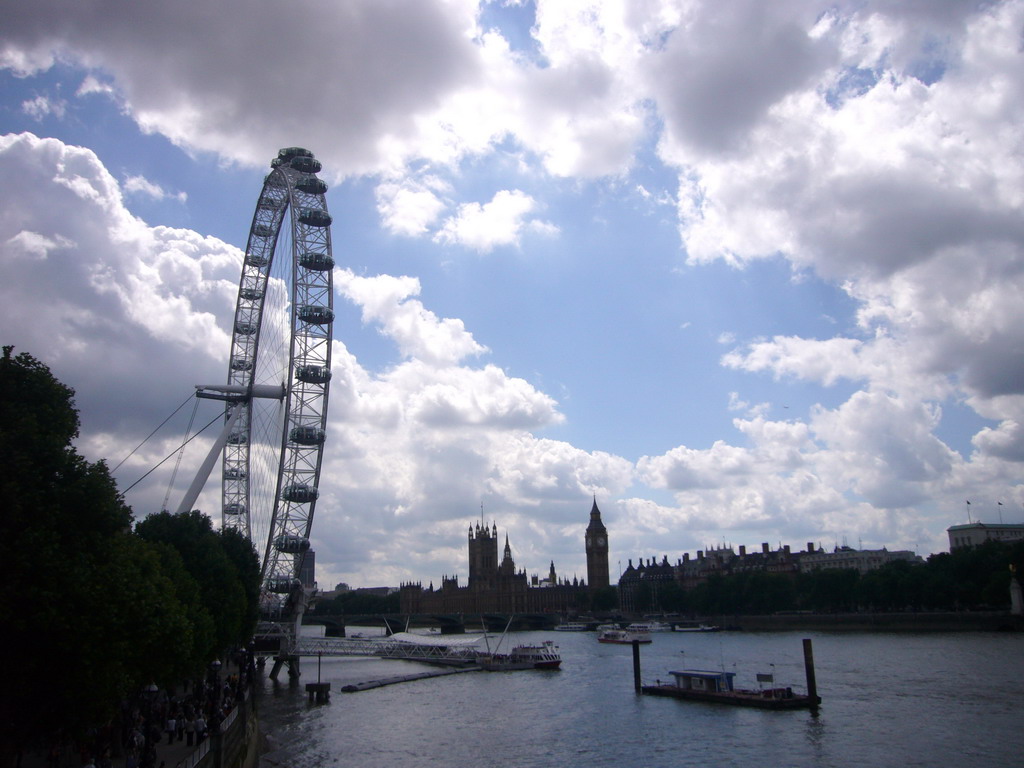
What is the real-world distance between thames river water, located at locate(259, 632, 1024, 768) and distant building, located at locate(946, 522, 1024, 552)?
119056 millimetres

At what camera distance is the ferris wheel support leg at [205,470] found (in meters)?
46.2

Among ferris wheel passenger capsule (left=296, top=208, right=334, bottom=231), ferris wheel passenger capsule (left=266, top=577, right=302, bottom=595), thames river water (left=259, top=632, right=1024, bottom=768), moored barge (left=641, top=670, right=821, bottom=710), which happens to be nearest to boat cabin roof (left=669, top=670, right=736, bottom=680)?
moored barge (left=641, top=670, right=821, bottom=710)

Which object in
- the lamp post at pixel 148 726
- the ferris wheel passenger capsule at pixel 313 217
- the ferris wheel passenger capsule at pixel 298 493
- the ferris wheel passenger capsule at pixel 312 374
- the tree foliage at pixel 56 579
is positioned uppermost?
the ferris wheel passenger capsule at pixel 313 217

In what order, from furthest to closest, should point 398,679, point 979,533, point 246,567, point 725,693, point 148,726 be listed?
point 979,533
point 398,679
point 246,567
point 725,693
point 148,726

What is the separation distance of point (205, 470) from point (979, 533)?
167 m

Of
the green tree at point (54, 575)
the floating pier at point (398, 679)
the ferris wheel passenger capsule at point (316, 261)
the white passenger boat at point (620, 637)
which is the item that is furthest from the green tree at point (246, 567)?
the white passenger boat at point (620, 637)

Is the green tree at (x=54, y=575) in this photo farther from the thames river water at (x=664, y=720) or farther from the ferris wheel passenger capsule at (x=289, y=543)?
the ferris wheel passenger capsule at (x=289, y=543)

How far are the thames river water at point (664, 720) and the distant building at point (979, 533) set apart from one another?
119 meters

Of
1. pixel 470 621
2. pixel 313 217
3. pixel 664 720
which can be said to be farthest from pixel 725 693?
pixel 470 621

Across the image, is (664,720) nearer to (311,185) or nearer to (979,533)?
(311,185)

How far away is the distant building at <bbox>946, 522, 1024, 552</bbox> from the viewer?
17212 cm

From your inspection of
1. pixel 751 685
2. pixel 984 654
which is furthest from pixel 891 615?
pixel 751 685

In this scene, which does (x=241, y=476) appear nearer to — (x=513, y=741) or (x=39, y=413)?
(x=513, y=741)

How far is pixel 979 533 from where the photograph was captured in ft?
567
